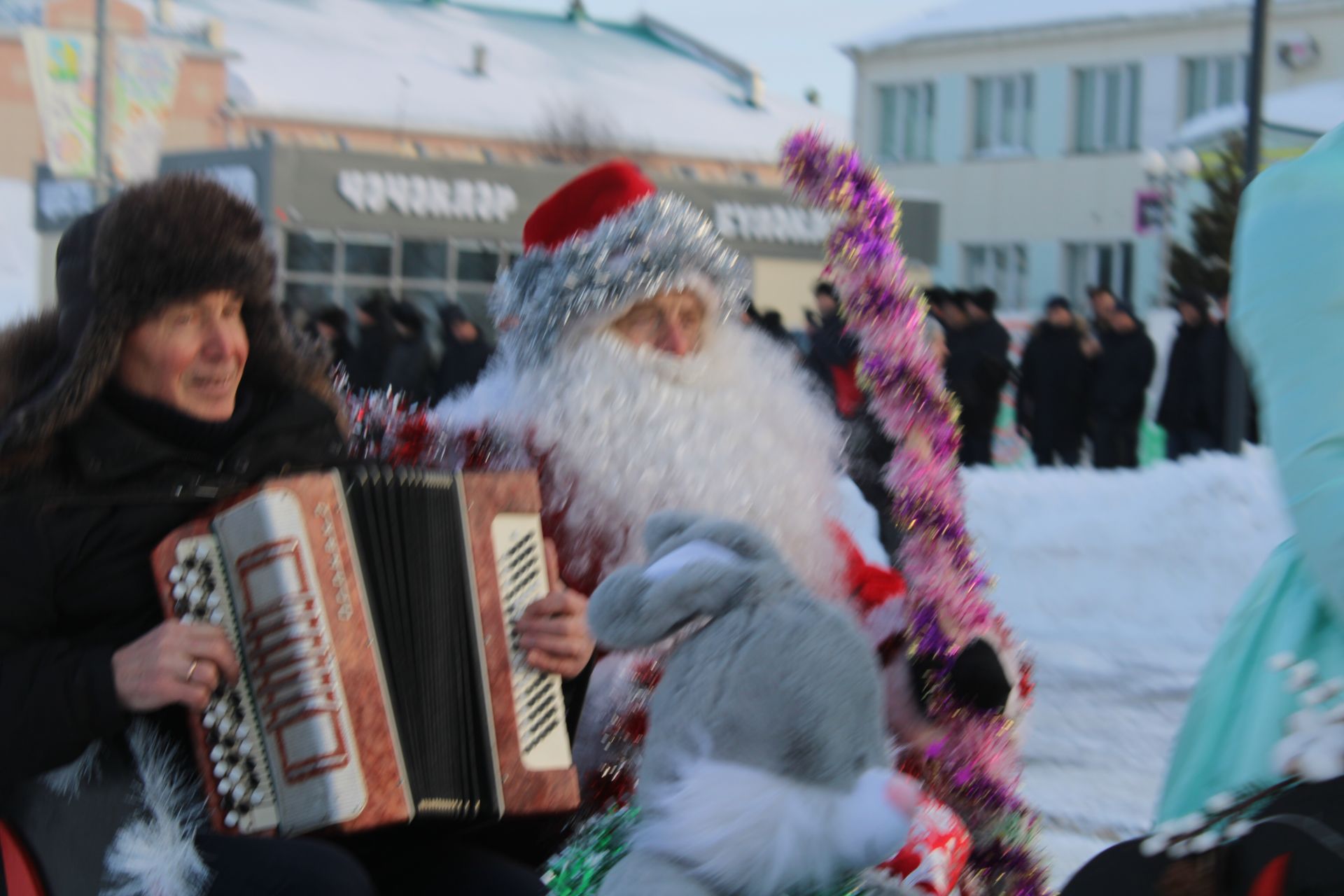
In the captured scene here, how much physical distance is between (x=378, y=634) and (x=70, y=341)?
2.11 feet

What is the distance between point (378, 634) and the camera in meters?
2.37

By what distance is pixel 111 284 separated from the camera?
7.97 ft

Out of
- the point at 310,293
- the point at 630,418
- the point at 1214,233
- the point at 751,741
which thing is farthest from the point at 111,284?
the point at 1214,233

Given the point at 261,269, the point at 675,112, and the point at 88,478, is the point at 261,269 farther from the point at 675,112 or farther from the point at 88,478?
the point at 675,112

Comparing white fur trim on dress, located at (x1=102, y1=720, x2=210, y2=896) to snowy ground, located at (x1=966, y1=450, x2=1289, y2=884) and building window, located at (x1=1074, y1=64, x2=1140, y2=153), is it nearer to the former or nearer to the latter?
Result: snowy ground, located at (x1=966, y1=450, x2=1289, y2=884)

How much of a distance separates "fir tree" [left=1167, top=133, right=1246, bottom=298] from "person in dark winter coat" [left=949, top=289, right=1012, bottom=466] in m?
12.2

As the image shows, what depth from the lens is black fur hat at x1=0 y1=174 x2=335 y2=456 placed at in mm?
2373

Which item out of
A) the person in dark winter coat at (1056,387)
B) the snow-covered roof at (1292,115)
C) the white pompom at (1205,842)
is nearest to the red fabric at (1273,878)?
the white pompom at (1205,842)

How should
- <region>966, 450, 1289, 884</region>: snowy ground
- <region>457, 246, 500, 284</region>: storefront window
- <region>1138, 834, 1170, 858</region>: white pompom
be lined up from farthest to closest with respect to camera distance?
<region>457, 246, 500, 284</region>: storefront window
<region>966, 450, 1289, 884</region>: snowy ground
<region>1138, 834, 1170, 858</region>: white pompom

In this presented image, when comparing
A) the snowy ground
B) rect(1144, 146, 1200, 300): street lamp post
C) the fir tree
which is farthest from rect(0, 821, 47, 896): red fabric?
the fir tree

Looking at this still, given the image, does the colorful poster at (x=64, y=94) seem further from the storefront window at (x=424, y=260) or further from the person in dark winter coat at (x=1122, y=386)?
the person in dark winter coat at (x=1122, y=386)

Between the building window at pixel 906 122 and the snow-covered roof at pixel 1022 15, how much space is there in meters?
1.01

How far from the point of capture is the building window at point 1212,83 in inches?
1164

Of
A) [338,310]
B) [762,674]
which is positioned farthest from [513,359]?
[338,310]
